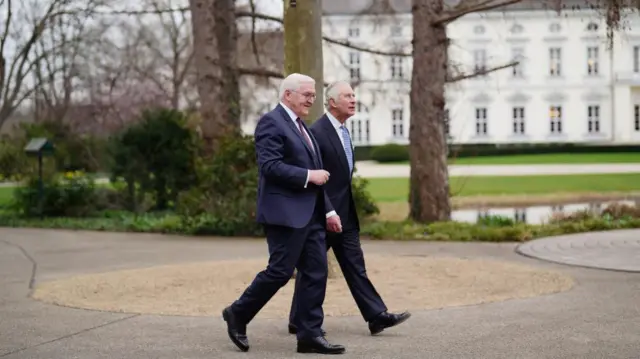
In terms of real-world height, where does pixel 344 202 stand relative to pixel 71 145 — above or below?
below

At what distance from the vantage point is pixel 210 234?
1666 cm

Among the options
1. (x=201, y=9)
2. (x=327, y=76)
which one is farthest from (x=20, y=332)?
(x=327, y=76)

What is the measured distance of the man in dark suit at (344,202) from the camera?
276 inches

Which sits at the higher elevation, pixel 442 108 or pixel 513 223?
pixel 442 108

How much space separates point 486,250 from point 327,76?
39578mm

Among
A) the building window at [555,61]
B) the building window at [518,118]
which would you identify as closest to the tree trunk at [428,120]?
the building window at [518,118]

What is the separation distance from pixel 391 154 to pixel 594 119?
18083 mm

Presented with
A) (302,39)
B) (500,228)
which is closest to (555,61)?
(500,228)

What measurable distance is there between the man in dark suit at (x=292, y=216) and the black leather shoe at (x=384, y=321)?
Answer: 62 cm

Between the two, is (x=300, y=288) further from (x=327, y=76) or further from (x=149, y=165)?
(x=327, y=76)

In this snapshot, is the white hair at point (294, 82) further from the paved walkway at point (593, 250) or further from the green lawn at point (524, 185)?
the green lawn at point (524, 185)

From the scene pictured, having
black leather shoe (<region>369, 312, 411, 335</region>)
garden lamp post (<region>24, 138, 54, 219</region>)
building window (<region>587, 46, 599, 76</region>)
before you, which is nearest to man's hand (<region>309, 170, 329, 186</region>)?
black leather shoe (<region>369, 312, 411, 335</region>)

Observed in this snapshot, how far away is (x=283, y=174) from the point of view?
248 inches

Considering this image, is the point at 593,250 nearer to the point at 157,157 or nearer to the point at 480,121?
the point at 157,157
